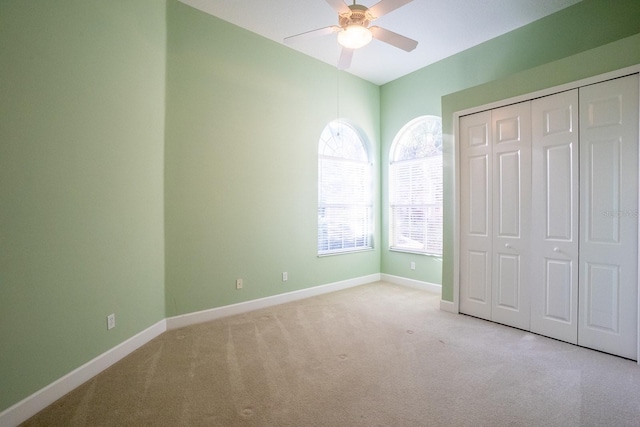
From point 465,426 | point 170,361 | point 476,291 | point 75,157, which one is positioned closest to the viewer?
point 465,426

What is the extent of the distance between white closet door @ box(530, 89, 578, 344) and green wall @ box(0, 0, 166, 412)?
3.95 metres

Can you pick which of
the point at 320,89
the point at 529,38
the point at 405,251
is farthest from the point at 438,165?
the point at 320,89

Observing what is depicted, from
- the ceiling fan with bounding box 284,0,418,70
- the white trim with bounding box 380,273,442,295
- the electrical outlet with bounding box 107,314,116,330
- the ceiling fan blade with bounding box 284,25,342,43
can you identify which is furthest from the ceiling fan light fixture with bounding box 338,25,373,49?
the white trim with bounding box 380,273,442,295

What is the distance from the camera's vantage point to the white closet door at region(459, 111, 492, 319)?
3426 millimetres

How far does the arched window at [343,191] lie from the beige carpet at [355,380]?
174cm

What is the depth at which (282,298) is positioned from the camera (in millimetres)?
4113

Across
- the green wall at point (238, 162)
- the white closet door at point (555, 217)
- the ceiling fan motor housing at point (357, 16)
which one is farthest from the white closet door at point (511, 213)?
the green wall at point (238, 162)

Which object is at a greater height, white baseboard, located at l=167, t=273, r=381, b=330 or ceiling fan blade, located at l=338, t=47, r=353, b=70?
ceiling fan blade, located at l=338, t=47, r=353, b=70

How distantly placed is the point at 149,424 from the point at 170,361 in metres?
0.79

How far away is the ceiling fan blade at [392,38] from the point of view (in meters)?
2.60

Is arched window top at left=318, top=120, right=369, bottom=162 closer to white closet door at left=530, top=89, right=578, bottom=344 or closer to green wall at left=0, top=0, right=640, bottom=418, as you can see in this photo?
green wall at left=0, top=0, right=640, bottom=418

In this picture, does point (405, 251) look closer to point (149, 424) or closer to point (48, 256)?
point (149, 424)

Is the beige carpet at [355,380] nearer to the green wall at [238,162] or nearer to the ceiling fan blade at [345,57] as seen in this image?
the green wall at [238,162]

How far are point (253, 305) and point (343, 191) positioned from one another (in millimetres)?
2299
